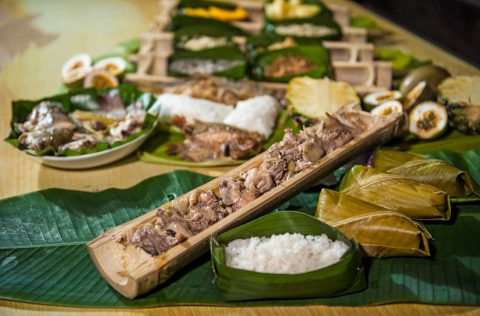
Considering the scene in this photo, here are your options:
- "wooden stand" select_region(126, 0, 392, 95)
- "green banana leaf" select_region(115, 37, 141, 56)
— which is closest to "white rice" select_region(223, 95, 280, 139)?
"wooden stand" select_region(126, 0, 392, 95)

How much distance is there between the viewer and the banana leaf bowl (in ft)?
11.3

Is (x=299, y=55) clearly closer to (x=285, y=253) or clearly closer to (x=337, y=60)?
(x=337, y=60)

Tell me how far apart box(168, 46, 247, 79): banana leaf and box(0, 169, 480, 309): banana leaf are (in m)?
1.53

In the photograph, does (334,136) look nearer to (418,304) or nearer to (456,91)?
(418,304)

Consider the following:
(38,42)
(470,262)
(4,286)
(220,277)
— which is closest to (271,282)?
(220,277)

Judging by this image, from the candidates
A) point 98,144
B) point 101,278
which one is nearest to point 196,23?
point 98,144

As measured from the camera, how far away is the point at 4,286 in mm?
2543

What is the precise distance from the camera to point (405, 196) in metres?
2.84

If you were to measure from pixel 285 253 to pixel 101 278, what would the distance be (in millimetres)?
898

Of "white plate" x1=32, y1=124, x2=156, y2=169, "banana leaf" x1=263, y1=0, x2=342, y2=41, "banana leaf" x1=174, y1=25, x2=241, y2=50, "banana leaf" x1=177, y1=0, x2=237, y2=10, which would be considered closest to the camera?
"white plate" x1=32, y1=124, x2=156, y2=169

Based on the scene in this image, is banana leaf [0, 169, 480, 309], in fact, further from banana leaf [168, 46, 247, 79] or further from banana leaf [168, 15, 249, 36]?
banana leaf [168, 15, 249, 36]

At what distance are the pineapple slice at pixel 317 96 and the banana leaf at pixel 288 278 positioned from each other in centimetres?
157

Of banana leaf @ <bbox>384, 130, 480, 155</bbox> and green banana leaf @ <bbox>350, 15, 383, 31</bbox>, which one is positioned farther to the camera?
green banana leaf @ <bbox>350, 15, 383, 31</bbox>

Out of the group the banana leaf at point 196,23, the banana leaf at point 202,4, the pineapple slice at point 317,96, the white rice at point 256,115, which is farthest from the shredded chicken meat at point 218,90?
the banana leaf at point 202,4
